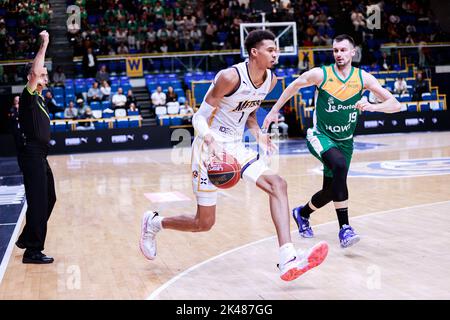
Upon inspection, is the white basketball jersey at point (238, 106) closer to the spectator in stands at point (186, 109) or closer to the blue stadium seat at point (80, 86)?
the spectator in stands at point (186, 109)

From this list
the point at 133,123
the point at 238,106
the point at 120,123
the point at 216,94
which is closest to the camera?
the point at 216,94

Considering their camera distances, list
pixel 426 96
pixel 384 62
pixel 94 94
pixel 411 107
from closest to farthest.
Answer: pixel 94 94 → pixel 411 107 → pixel 426 96 → pixel 384 62

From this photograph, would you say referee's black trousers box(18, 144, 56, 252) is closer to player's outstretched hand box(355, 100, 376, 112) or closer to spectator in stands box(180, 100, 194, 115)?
player's outstretched hand box(355, 100, 376, 112)

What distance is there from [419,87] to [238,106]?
19.5m

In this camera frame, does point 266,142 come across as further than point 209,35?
No

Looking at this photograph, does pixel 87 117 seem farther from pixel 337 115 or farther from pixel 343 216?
pixel 343 216

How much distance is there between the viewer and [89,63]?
22.5m

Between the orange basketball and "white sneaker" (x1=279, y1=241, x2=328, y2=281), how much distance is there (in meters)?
0.86

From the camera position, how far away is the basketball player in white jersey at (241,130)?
5.15 meters

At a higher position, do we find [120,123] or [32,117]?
[32,117]

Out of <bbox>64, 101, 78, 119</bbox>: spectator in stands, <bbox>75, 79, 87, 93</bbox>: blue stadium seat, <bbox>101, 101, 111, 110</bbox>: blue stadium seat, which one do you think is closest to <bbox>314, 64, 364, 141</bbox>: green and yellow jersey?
<bbox>64, 101, 78, 119</bbox>: spectator in stands

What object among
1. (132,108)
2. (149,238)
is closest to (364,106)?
(149,238)

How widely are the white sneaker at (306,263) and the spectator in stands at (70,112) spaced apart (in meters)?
16.5
